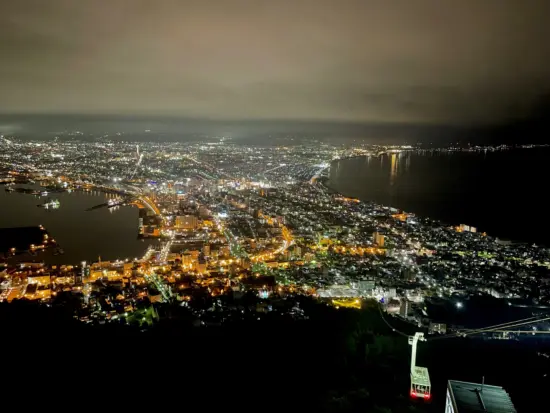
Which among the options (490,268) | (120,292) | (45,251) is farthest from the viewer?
(45,251)

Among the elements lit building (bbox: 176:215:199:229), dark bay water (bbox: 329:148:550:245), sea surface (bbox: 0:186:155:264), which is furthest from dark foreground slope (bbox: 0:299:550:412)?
dark bay water (bbox: 329:148:550:245)

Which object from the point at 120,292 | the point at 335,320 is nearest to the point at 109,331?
the point at 120,292

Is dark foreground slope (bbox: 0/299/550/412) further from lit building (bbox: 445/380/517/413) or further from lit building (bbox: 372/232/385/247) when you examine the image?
lit building (bbox: 372/232/385/247)

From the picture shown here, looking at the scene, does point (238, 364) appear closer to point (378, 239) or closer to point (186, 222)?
point (378, 239)

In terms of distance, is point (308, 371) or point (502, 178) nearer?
point (308, 371)

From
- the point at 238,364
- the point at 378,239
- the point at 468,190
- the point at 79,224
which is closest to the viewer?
the point at 238,364

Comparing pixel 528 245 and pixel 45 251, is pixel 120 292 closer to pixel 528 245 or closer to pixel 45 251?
pixel 45 251

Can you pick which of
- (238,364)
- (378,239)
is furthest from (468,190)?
(238,364)

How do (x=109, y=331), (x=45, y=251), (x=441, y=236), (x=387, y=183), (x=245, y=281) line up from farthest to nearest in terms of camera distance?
(x=387, y=183) < (x=441, y=236) < (x=45, y=251) < (x=245, y=281) < (x=109, y=331)
